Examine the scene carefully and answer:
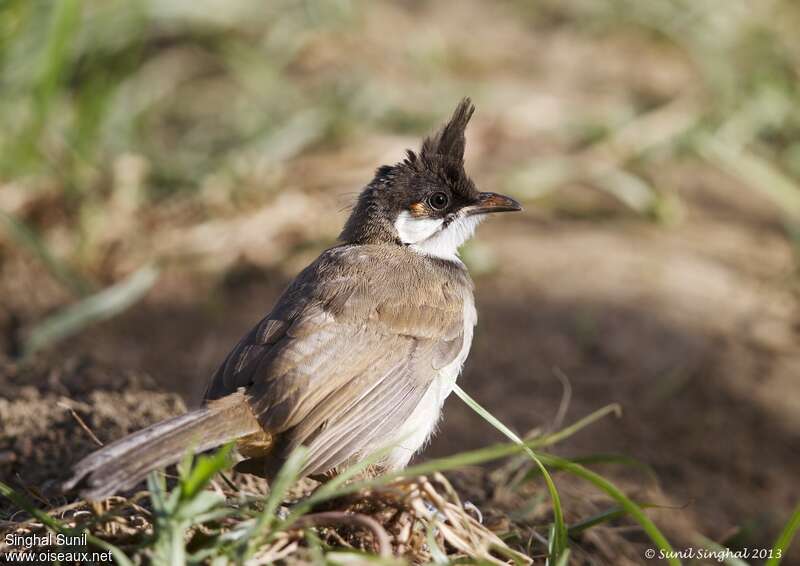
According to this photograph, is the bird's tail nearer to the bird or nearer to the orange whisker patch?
the bird

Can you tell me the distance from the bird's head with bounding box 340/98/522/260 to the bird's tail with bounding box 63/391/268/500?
1219mm

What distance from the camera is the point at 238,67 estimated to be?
7.37 meters

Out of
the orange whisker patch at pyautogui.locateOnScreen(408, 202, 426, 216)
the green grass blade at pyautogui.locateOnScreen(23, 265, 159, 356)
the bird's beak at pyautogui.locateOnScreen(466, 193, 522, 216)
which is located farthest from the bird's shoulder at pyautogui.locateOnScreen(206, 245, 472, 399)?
the green grass blade at pyautogui.locateOnScreen(23, 265, 159, 356)

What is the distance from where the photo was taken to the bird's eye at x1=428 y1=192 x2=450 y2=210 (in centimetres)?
393

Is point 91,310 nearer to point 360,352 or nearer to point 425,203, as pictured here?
point 425,203

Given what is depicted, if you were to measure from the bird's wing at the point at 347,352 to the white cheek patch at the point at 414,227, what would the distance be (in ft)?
0.66

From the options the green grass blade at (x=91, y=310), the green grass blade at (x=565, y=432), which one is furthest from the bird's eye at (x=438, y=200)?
the green grass blade at (x=91, y=310)

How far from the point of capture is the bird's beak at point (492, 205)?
13.0 ft

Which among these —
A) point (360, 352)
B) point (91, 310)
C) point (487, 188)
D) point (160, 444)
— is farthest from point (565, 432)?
point (487, 188)

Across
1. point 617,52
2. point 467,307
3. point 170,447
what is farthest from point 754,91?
point 170,447

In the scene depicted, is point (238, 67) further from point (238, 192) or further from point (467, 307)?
point (467, 307)

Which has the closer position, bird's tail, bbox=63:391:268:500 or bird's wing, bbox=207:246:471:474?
bird's tail, bbox=63:391:268:500

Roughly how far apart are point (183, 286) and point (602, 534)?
300cm

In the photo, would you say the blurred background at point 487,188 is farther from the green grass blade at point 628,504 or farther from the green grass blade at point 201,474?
the green grass blade at point 201,474
